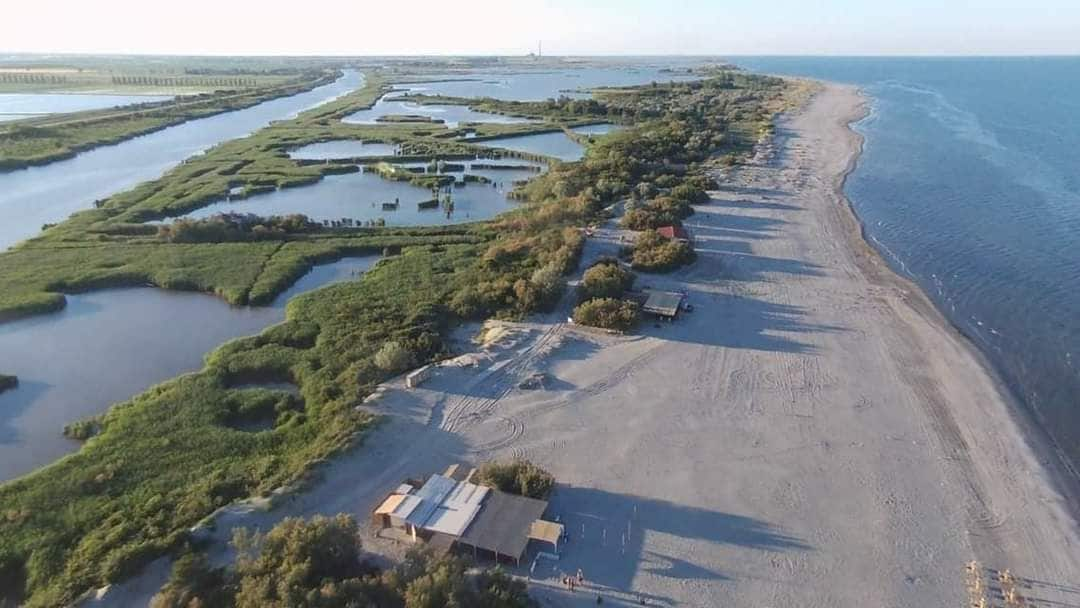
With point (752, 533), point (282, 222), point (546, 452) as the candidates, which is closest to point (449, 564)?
point (546, 452)

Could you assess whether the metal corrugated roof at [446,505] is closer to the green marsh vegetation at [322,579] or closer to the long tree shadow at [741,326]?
the green marsh vegetation at [322,579]

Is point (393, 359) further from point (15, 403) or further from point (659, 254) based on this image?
point (659, 254)

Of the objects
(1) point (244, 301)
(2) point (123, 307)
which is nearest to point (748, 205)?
(1) point (244, 301)

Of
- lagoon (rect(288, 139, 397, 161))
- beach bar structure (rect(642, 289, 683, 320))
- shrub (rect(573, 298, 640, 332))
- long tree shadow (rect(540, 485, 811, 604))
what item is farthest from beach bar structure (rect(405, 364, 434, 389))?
lagoon (rect(288, 139, 397, 161))

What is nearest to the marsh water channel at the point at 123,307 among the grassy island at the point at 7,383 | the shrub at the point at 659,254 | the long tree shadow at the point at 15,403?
the long tree shadow at the point at 15,403

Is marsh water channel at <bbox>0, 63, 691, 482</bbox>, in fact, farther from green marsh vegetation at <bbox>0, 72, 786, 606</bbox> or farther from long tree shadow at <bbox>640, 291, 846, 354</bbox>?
long tree shadow at <bbox>640, 291, 846, 354</bbox>
